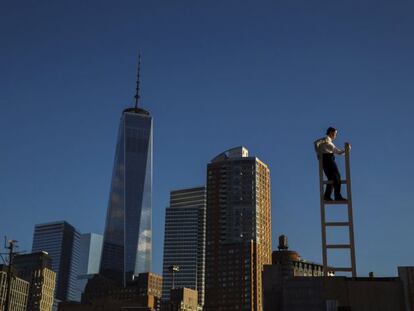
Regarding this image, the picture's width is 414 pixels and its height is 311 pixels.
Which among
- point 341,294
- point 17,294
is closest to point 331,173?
point 341,294

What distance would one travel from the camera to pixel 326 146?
526 inches

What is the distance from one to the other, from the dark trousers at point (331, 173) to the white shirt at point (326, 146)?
0.30 feet

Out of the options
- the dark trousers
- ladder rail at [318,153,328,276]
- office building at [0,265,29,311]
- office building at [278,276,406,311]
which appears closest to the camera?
office building at [278,276,406,311]

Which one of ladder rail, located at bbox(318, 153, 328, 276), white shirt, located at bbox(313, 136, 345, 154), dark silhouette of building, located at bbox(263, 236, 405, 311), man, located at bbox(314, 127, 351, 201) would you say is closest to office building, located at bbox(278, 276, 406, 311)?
dark silhouette of building, located at bbox(263, 236, 405, 311)

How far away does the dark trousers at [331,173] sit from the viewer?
13006 mm

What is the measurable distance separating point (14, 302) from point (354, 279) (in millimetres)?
179146

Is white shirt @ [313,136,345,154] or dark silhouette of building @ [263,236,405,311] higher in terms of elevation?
white shirt @ [313,136,345,154]

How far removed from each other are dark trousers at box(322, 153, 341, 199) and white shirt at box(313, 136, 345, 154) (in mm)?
93

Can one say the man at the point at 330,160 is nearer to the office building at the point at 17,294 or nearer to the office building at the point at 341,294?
the office building at the point at 341,294

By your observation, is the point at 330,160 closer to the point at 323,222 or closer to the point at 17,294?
the point at 323,222

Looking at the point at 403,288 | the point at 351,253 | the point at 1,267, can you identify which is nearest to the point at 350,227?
the point at 351,253

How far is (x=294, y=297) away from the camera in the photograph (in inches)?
463

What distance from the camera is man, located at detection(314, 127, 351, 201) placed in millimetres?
13008

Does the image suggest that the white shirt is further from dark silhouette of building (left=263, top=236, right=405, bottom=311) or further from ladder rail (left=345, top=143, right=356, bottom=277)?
dark silhouette of building (left=263, top=236, right=405, bottom=311)
